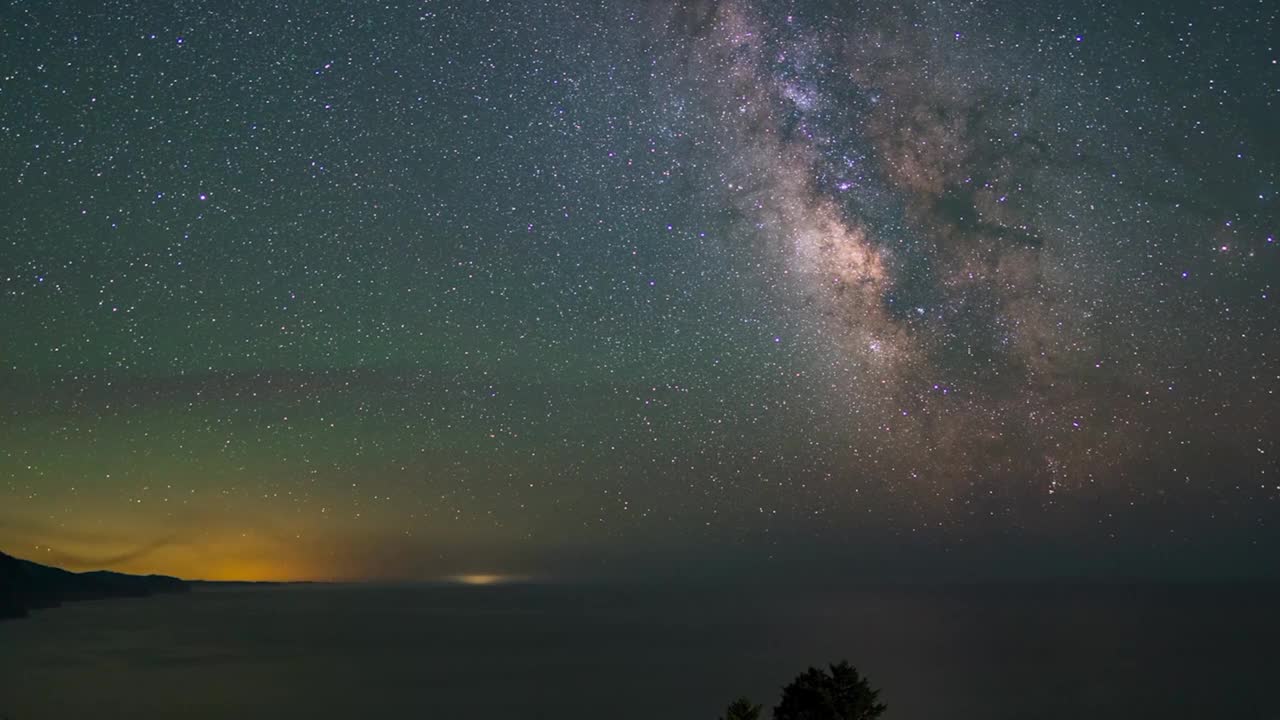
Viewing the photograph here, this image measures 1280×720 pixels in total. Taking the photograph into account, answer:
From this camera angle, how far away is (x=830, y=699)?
14211mm

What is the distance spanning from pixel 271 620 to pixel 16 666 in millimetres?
72814

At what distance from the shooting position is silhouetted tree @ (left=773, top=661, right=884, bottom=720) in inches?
559

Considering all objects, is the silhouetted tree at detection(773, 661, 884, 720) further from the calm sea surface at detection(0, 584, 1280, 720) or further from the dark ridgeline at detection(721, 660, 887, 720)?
the calm sea surface at detection(0, 584, 1280, 720)

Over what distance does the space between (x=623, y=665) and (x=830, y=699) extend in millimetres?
77880

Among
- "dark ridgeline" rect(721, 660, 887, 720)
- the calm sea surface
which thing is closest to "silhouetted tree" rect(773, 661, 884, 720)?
"dark ridgeline" rect(721, 660, 887, 720)

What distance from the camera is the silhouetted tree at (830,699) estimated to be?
46.6 feet

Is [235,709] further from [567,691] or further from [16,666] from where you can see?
[16,666]

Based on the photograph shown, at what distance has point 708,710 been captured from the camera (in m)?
60.3

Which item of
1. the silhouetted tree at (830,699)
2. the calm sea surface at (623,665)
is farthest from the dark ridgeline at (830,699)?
the calm sea surface at (623,665)

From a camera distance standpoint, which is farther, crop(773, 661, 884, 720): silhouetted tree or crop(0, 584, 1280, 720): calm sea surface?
crop(0, 584, 1280, 720): calm sea surface

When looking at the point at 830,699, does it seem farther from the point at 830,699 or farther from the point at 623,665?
the point at 623,665

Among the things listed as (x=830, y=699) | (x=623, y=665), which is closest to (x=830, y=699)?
(x=830, y=699)

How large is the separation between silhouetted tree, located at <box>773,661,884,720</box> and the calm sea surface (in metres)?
47.8

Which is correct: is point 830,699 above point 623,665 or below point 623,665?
above
